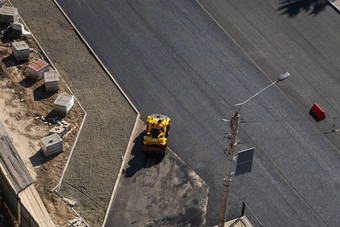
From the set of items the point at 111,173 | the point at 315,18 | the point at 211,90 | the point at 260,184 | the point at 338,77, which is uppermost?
the point at 315,18

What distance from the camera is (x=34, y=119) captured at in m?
32.5

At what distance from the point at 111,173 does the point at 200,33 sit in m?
14.1

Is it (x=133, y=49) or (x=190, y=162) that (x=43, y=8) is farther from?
(x=190, y=162)

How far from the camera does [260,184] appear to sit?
31156mm

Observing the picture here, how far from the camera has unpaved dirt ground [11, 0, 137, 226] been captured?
97.1ft

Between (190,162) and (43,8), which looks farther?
(43,8)

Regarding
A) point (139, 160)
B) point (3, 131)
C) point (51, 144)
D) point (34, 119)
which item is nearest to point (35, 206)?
point (51, 144)

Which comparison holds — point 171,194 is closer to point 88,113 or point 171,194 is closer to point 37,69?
point 88,113

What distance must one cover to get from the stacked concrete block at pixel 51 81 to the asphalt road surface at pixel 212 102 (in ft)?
13.6

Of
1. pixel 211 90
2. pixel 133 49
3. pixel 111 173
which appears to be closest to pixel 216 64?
pixel 211 90

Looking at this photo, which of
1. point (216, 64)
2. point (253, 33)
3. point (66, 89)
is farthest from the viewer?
point (253, 33)

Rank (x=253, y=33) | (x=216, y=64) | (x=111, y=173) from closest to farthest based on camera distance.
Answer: (x=111, y=173), (x=216, y=64), (x=253, y=33)

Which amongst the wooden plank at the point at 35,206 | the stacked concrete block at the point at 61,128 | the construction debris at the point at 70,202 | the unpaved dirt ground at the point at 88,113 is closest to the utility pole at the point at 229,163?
the unpaved dirt ground at the point at 88,113

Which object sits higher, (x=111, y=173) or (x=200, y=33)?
(x=200, y=33)
